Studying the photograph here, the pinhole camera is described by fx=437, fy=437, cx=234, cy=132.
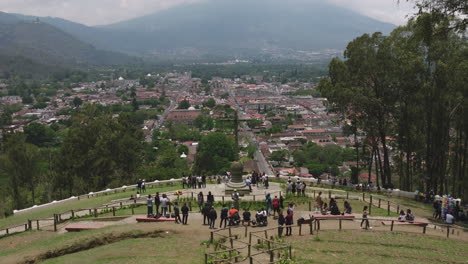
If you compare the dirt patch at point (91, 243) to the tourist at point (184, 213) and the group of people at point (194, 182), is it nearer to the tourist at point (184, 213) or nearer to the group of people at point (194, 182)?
the tourist at point (184, 213)

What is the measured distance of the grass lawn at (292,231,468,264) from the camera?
43.6 ft

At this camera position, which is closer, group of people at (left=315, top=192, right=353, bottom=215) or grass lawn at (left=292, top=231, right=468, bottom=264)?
grass lawn at (left=292, top=231, right=468, bottom=264)

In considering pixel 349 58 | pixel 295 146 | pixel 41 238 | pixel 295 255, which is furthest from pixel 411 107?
pixel 295 146

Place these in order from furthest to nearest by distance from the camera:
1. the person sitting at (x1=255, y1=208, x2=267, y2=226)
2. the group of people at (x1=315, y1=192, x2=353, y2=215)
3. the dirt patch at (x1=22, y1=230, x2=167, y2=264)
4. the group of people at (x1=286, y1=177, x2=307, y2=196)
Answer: the group of people at (x1=286, y1=177, x2=307, y2=196), the group of people at (x1=315, y1=192, x2=353, y2=215), the person sitting at (x1=255, y1=208, x2=267, y2=226), the dirt patch at (x1=22, y1=230, x2=167, y2=264)

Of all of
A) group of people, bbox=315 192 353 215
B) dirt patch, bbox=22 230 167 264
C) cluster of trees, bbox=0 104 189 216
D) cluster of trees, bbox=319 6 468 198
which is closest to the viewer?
dirt patch, bbox=22 230 167 264

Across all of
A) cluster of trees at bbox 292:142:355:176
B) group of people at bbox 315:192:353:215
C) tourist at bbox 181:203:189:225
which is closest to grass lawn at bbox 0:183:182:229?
tourist at bbox 181:203:189:225

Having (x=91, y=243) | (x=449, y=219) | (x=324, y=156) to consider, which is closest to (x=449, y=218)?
(x=449, y=219)

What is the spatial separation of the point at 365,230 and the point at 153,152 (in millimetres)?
63752

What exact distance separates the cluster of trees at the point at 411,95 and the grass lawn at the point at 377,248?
11074 millimetres

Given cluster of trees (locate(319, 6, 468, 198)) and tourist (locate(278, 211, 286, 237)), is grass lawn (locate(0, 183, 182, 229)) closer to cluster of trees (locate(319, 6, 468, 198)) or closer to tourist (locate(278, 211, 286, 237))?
tourist (locate(278, 211, 286, 237))

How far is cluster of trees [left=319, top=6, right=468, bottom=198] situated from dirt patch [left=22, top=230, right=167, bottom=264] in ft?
56.0

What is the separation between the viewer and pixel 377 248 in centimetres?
1438

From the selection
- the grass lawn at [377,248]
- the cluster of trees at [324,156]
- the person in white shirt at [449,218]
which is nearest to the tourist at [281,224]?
the grass lawn at [377,248]

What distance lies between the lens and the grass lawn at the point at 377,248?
523 inches
